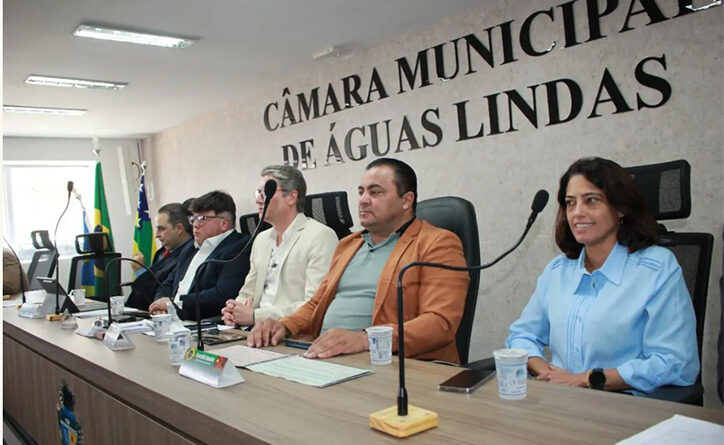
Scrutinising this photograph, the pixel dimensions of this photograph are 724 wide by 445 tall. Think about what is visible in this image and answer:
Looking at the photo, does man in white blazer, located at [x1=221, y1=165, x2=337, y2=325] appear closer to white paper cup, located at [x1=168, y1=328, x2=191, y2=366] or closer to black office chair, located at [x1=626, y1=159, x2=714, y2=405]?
white paper cup, located at [x1=168, y1=328, x2=191, y2=366]

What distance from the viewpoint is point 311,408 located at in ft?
3.79

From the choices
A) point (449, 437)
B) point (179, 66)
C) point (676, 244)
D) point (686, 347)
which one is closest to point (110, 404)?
point (449, 437)

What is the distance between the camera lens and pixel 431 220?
2.22m

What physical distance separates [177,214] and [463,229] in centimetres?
269

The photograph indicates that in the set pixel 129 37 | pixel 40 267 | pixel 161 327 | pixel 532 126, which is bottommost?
pixel 161 327

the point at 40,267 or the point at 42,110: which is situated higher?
the point at 42,110

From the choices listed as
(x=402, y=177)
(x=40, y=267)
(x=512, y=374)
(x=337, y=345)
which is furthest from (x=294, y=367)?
(x=40, y=267)

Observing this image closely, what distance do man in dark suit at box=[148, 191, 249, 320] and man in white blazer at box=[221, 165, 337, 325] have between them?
0.46 feet

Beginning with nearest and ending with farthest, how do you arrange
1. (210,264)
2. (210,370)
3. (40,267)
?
(210,370) < (210,264) < (40,267)

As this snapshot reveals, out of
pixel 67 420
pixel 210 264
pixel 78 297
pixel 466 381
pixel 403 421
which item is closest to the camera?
pixel 403 421

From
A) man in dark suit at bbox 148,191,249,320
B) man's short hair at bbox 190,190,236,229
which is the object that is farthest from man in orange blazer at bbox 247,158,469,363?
man's short hair at bbox 190,190,236,229

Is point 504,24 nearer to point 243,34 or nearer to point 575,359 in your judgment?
point 243,34

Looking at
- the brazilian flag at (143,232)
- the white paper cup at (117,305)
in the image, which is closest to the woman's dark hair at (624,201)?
the white paper cup at (117,305)

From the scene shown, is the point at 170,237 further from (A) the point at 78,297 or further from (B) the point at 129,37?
(B) the point at 129,37
